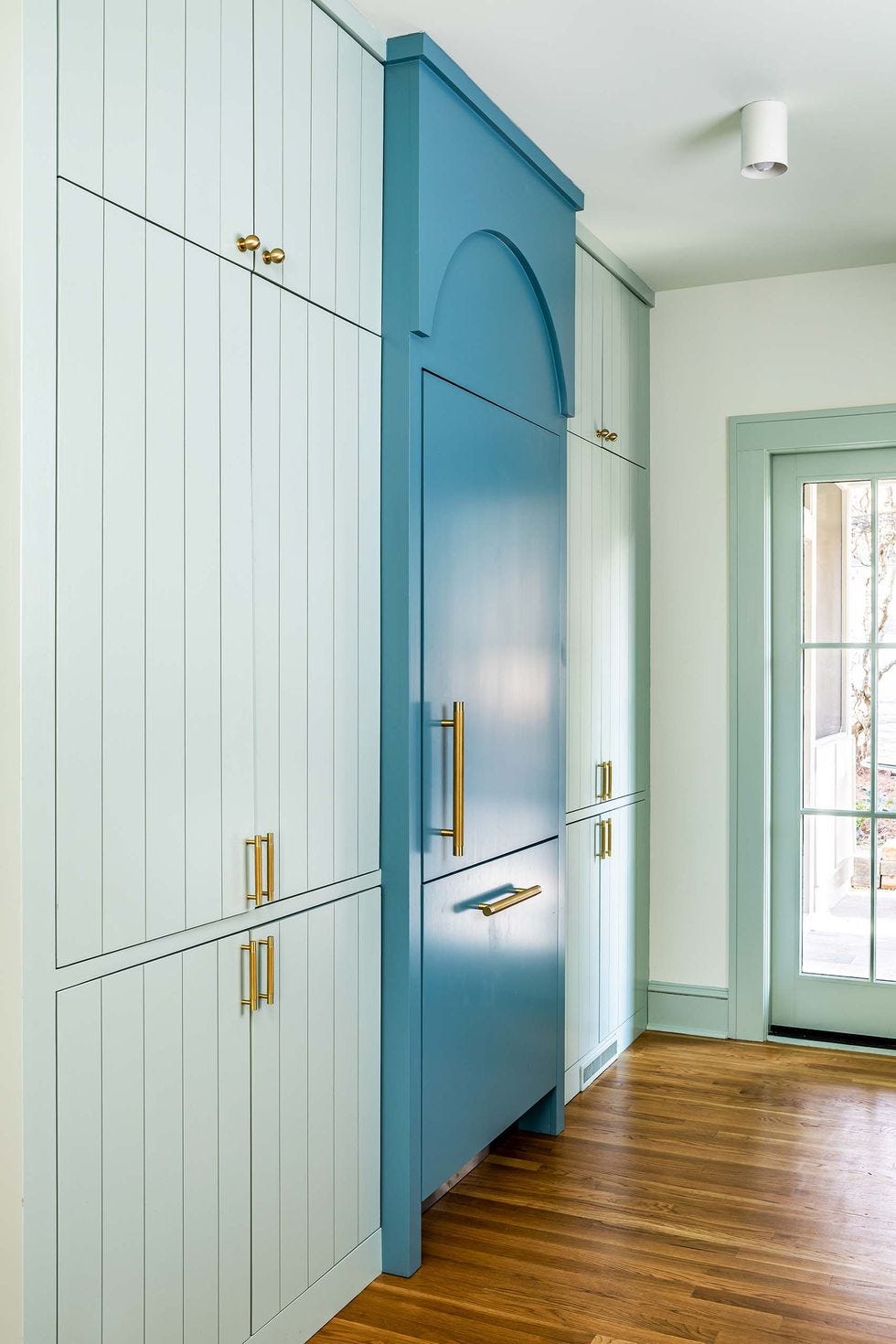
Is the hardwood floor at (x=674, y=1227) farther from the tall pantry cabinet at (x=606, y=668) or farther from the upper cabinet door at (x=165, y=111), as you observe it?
the upper cabinet door at (x=165, y=111)

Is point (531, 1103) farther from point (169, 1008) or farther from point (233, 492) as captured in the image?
point (233, 492)

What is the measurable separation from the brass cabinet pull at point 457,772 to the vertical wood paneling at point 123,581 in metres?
0.96

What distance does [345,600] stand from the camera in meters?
2.43

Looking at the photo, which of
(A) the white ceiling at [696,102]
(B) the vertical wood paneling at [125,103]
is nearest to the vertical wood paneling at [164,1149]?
(B) the vertical wood paneling at [125,103]

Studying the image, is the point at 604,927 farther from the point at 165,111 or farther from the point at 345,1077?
the point at 165,111

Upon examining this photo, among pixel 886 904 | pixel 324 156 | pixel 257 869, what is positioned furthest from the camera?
pixel 886 904

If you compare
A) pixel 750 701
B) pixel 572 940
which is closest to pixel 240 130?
pixel 572 940

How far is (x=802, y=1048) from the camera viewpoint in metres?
4.18

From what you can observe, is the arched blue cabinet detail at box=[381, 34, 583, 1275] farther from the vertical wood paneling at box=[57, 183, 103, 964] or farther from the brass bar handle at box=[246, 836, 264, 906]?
the vertical wood paneling at box=[57, 183, 103, 964]

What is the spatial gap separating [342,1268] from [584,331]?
2690 mm

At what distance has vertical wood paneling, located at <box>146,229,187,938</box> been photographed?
1849 mm

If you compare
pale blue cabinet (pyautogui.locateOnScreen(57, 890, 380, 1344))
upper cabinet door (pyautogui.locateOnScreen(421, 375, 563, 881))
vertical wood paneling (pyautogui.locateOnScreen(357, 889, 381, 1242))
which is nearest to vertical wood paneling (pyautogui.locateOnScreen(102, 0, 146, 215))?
upper cabinet door (pyautogui.locateOnScreen(421, 375, 563, 881))

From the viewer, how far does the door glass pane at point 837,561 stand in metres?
4.21

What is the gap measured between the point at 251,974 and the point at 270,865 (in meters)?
0.19
